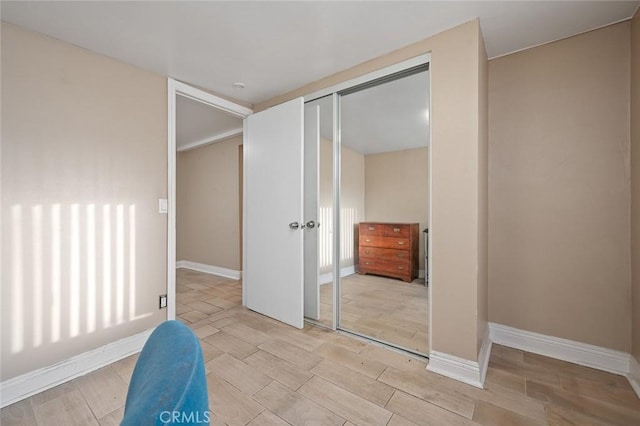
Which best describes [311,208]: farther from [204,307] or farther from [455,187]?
[204,307]

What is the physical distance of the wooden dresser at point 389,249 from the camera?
13.7 feet

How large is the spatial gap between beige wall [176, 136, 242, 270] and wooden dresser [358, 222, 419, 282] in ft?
6.90

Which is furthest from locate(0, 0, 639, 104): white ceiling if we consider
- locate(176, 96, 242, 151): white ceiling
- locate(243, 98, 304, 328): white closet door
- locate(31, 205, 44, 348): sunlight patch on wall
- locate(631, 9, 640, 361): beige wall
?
locate(31, 205, 44, 348): sunlight patch on wall

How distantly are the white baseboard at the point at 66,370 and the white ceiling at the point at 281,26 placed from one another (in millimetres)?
2172

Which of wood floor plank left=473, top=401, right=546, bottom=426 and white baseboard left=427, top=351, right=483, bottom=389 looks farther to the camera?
white baseboard left=427, top=351, right=483, bottom=389

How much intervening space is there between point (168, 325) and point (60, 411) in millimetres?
1669

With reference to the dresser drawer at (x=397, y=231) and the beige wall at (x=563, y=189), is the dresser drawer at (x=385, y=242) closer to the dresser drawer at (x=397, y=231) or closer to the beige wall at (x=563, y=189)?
the dresser drawer at (x=397, y=231)

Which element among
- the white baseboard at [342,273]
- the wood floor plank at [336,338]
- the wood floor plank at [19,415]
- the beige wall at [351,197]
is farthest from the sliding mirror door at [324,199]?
the wood floor plank at [19,415]

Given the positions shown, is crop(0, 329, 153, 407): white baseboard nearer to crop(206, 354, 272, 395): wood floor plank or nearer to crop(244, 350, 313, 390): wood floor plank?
crop(206, 354, 272, 395): wood floor plank

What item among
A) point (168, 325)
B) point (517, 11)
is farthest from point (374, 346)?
point (517, 11)

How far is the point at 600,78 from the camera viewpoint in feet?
6.15

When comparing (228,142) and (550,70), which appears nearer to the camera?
(550,70)

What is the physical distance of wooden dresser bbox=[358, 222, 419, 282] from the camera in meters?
4.18

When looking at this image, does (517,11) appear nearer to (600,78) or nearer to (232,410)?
(600,78)
